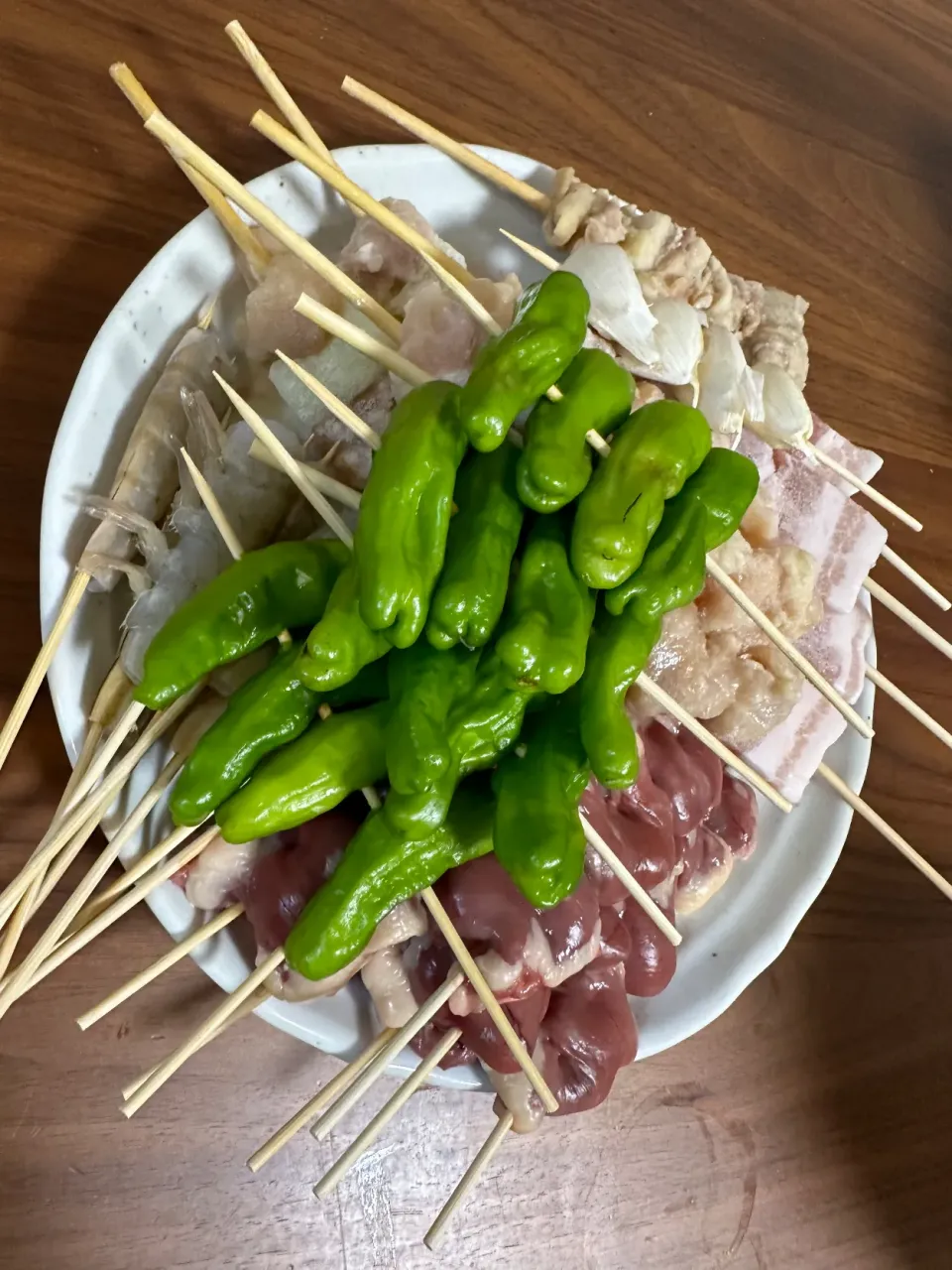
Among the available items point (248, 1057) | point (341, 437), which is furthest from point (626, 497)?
point (248, 1057)

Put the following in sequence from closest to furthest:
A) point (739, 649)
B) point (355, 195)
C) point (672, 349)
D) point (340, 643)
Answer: point (340, 643) < point (355, 195) < point (672, 349) < point (739, 649)

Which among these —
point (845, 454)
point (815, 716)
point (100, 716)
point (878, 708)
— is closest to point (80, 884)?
point (100, 716)

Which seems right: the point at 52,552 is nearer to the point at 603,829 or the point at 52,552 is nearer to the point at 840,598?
the point at 603,829

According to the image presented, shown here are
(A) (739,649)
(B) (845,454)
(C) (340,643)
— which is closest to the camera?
(C) (340,643)

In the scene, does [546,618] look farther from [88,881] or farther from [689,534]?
[88,881]

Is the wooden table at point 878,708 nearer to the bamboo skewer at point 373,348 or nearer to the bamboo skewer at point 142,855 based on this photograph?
the bamboo skewer at point 142,855

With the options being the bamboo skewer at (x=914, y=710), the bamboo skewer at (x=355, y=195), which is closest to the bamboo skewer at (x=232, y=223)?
the bamboo skewer at (x=355, y=195)
